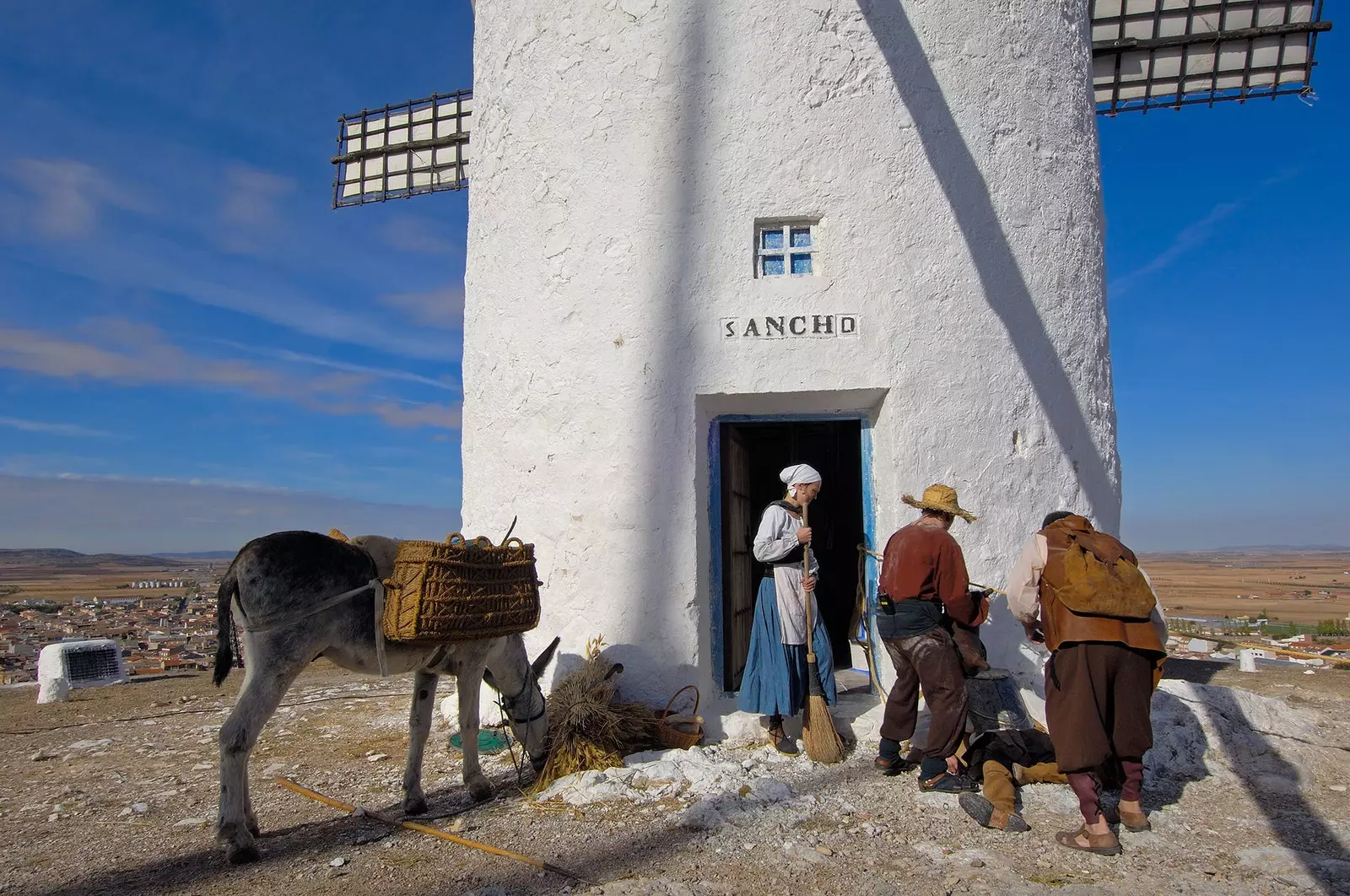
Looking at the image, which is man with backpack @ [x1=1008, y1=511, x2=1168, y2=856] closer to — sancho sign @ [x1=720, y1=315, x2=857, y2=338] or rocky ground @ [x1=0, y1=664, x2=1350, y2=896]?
rocky ground @ [x1=0, y1=664, x2=1350, y2=896]

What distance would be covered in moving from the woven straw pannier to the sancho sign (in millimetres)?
→ 2097

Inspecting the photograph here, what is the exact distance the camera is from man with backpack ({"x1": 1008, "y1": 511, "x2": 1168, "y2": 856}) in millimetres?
3736

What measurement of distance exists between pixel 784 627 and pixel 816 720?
21.7 inches

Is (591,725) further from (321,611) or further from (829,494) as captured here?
(829,494)

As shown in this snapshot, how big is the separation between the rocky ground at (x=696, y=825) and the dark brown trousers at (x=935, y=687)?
0.99ft

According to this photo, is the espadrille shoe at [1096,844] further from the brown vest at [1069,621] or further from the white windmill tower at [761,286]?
the white windmill tower at [761,286]

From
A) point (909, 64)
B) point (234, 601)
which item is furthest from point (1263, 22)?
point (234, 601)

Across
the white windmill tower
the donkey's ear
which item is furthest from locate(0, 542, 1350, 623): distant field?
the donkey's ear

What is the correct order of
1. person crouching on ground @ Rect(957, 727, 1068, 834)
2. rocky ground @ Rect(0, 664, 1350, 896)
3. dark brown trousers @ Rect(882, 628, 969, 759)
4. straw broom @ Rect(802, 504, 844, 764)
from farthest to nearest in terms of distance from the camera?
straw broom @ Rect(802, 504, 844, 764) → dark brown trousers @ Rect(882, 628, 969, 759) → person crouching on ground @ Rect(957, 727, 1068, 834) → rocky ground @ Rect(0, 664, 1350, 896)

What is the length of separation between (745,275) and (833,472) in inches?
140

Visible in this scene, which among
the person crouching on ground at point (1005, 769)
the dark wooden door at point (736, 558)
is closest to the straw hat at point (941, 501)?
the person crouching on ground at point (1005, 769)

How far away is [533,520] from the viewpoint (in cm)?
577

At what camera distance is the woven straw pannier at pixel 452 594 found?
13.1 ft

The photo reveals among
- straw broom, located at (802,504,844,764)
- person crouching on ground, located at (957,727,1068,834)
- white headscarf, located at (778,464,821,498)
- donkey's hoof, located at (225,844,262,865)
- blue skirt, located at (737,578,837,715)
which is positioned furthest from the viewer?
white headscarf, located at (778,464,821,498)
